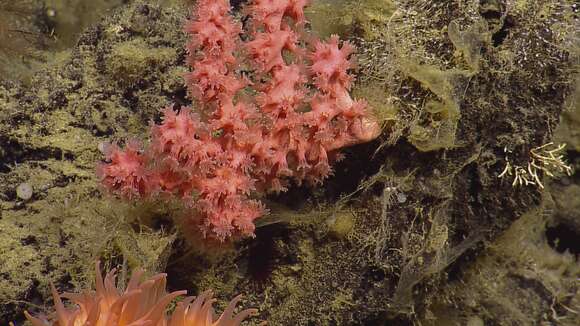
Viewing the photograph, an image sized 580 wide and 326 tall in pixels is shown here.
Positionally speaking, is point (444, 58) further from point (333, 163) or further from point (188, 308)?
point (188, 308)

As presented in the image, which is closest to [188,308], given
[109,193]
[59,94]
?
[109,193]

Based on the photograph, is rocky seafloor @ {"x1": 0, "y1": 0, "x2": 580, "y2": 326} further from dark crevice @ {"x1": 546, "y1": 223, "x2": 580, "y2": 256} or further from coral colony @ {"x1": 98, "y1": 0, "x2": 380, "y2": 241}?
dark crevice @ {"x1": 546, "y1": 223, "x2": 580, "y2": 256}

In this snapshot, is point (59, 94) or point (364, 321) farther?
point (364, 321)

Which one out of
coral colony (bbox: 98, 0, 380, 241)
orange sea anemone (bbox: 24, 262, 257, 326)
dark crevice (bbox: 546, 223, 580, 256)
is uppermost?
coral colony (bbox: 98, 0, 380, 241)

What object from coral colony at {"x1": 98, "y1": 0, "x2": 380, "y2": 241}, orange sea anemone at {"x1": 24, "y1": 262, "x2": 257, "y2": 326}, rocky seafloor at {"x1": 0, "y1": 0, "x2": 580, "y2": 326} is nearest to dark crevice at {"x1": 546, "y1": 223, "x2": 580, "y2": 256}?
rocky seafloor at {"x1": 0, "y1": 0, "x2": 580, "y2": 326}

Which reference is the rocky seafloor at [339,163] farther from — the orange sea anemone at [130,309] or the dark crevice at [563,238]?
the dark crevice at [563,238]

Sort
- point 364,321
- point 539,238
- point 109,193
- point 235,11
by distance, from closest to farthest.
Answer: point 109,193
point 235,11
point 364,321
point 539,238
